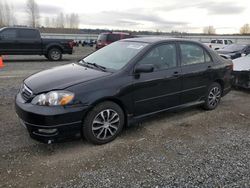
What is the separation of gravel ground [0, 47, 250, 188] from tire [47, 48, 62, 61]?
9.73m

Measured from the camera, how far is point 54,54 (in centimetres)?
1416

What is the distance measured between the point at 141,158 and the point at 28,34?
40.0 feet

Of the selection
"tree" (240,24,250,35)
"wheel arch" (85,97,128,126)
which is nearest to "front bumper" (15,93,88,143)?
"wheel arch" (85,97,128,126)

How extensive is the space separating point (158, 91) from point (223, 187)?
76.7 inches

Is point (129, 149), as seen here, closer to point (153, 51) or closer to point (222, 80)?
point (153, 51)

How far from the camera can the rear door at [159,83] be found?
4.06 metres

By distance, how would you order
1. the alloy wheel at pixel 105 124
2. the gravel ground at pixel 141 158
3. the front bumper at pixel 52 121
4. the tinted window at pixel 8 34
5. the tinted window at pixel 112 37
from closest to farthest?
1. the gravel ground at pixel 141 158
2. the front bumper at pixel 52 121
3. the alloy wheel at pixel 105 124
4. the tinted window at pixel 8 34
5. the tinted window at pixel 112 37

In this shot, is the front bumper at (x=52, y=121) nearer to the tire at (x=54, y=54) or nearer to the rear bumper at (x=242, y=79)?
the rear bumper at (x=242, y=79)

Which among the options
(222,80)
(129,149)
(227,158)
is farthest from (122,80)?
(222,80)

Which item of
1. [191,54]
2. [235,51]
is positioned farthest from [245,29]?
[191,54]

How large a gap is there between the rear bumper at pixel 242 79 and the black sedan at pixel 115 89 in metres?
2.17

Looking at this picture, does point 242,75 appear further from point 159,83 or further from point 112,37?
point 112,37

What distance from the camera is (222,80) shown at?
18.2 feet

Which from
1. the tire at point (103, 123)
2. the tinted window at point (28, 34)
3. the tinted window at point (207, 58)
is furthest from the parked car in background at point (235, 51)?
the tire at point (103, 123)
